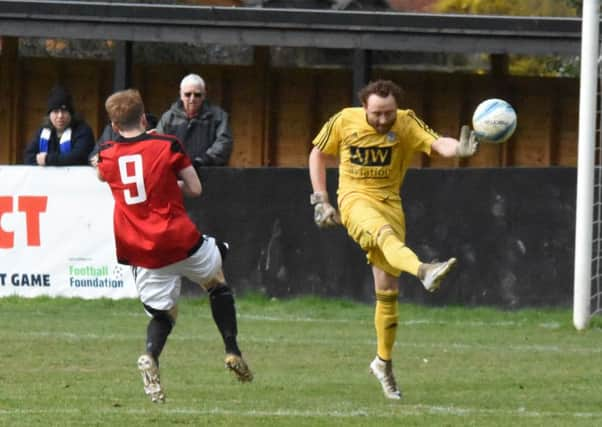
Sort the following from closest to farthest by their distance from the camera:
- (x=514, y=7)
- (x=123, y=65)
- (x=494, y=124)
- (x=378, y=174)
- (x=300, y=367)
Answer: (x=494, y=124), (x=378, y=174), (x=300, y=367), (x=123, y=65), (x=514, y=7)

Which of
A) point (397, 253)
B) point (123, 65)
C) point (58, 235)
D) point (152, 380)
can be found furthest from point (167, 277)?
point (123, 65)

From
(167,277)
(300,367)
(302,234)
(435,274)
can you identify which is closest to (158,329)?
(167,277)

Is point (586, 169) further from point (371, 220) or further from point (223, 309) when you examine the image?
point (223, 309)

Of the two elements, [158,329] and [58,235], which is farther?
[58,235]

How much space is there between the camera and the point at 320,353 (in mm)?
13531

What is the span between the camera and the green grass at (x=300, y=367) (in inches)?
377

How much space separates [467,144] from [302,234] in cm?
774

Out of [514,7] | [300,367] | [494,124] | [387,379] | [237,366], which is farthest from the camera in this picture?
[514,7]

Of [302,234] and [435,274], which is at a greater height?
[435,274]

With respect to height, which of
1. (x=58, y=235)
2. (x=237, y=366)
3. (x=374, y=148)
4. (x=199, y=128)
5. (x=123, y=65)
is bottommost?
(x=237, y=366)

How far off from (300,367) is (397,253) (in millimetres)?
2663

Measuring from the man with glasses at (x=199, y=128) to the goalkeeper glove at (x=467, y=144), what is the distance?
6.93m

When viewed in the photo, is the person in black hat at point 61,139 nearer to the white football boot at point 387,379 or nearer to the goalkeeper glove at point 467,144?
the white football boot at point 387,379

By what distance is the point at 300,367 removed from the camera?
1252cm
